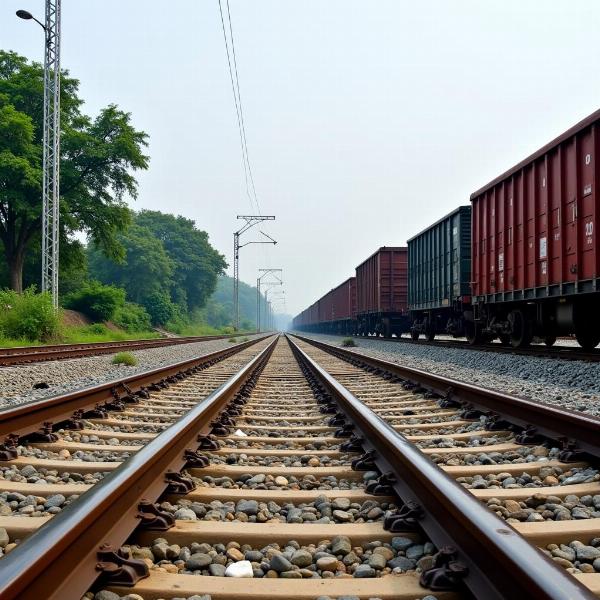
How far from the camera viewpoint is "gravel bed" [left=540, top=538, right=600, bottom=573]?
190cm

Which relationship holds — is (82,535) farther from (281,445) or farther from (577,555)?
(281,445)

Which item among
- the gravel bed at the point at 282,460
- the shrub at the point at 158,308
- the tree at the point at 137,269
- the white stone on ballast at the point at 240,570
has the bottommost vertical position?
the gravel bed at the point at 282,460

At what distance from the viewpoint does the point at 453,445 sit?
12.8 feet

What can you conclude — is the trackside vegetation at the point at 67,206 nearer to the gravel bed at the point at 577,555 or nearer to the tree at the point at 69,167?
the tree at the point at 69,167

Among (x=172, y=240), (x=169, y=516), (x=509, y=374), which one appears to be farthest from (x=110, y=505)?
(x=172, y=240)

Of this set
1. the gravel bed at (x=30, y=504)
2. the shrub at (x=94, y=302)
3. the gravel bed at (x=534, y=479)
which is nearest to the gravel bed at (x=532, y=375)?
the gravel bed at (x=534, y=479)

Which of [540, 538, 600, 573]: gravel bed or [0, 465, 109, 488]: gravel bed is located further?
[0, 465, 109, 488]: gravel bed

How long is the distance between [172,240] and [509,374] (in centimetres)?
6492

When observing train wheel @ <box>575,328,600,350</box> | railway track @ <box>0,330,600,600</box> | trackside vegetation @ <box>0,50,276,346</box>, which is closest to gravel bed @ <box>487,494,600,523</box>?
railway track @ <box>0,330,600,600</box>

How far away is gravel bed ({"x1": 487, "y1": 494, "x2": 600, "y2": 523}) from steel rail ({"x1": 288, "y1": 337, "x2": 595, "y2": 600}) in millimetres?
300

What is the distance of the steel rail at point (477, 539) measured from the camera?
142 cm

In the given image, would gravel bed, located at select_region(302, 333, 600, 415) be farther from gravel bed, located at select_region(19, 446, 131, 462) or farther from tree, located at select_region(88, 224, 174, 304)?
tree, located at select_region(88, 224, 174, 304)

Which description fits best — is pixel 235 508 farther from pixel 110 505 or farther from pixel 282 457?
pixel 282 457

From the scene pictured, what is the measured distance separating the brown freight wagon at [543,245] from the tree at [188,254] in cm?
5675
